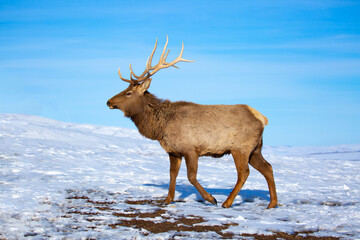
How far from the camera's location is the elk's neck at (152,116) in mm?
9523

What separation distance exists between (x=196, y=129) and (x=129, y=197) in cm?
248

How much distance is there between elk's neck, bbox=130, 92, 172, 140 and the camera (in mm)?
9523

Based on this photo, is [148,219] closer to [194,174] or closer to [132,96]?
[194,174]

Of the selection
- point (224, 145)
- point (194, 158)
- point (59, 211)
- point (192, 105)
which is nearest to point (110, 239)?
point (59, 211)

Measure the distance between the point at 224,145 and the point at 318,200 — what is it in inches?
131

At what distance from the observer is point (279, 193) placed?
38.4 ft

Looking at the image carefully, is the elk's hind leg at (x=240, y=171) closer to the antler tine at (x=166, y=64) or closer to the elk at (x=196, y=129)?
the elk at (x=196, y=129)

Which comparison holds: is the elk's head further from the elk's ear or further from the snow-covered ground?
the snow-covered ground

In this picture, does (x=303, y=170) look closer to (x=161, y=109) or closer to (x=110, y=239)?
(x=161, y=109)

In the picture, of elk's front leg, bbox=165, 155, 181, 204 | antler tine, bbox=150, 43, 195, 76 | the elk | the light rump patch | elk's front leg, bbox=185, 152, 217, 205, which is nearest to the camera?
elk's front leg, bbox=185, 152, 217, 205

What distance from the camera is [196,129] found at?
9.13 m

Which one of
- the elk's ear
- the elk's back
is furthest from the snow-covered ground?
the elk's ear

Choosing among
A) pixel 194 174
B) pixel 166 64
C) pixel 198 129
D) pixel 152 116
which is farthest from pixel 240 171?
pixel 166 64

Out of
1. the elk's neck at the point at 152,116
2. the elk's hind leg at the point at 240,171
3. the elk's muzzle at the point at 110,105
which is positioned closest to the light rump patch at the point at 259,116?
the elk's hind leg at the point at 240,171
